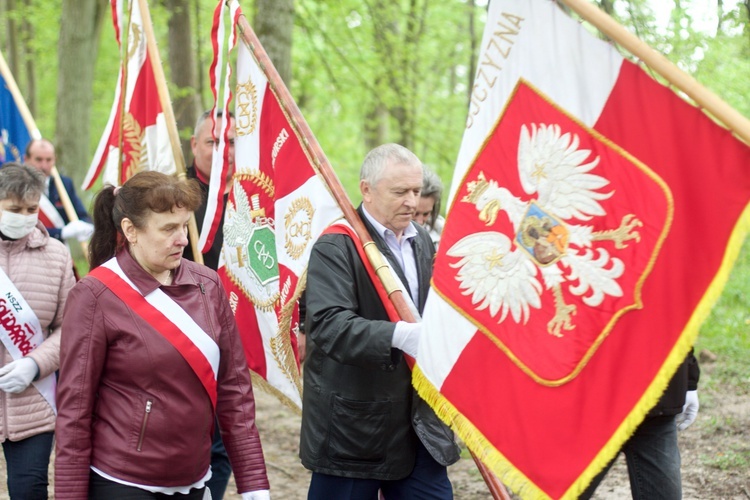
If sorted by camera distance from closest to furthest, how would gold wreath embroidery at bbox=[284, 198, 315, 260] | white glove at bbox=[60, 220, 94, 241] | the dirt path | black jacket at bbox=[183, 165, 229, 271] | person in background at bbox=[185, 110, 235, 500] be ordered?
1. gold wreath embroidery at bbox=[284, 198, 315, 260]
2. person in background at bbox=[185, 110, 235, 500]
3. black jacket at bbox=[183, 165, 229, 271]
4. the dirt path
5. white glove at bbox=[60, 220, 94, 241]

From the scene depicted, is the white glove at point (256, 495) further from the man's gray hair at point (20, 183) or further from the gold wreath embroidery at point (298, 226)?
the man's gray hair at point (20, 183)

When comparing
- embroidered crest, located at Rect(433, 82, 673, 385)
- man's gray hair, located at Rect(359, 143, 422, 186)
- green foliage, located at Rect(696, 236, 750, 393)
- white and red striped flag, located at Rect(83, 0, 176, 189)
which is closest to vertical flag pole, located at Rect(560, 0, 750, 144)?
embroidered crest, located at Rect(433, 82, 673, 385)

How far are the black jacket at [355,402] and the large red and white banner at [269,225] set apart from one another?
57cm

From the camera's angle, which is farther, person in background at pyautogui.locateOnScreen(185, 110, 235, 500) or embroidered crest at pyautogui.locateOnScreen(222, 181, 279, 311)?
person in background at pyautogui.locateOnScreen(185, 110, 235, 500)

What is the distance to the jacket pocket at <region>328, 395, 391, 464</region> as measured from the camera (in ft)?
12.5

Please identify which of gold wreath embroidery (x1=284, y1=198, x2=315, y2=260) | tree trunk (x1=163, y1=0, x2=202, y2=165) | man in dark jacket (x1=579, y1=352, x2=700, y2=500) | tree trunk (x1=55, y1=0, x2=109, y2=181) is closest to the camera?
man in dark jacket (x1=579, y1=352, x2=700, y2=500)

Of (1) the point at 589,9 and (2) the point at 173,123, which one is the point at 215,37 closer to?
(2) the point at 173,123

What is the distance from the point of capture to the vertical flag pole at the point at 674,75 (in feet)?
8.92

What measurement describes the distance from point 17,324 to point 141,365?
123 centimetres

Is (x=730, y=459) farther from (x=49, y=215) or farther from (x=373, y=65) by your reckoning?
(x=373, y=65)

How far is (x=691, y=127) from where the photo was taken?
2.91 meters

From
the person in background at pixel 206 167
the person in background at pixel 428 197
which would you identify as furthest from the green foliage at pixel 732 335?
the person in background at pixel 206 167

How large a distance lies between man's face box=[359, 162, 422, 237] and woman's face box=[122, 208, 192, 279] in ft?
2.64

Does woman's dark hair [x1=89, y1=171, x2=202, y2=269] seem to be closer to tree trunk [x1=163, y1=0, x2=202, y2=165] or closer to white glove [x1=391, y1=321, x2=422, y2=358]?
white glove [x1=391, y1=321, x2=422, y2=358]
